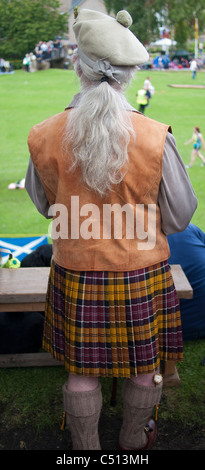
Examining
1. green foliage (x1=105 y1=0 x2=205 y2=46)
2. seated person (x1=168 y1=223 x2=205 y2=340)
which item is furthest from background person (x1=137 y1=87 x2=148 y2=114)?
green foliage (x1=105 y1=0 x2=205 y2=46)

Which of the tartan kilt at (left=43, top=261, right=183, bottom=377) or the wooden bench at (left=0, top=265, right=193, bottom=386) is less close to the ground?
the tartan kilt at (left=43, top=261, right=183, bottom=377)

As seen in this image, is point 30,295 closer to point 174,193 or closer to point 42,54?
point 174,193

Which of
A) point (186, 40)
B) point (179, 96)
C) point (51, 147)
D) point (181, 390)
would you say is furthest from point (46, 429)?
point (186, 40)

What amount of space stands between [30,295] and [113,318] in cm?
80

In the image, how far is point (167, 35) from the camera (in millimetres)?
44625

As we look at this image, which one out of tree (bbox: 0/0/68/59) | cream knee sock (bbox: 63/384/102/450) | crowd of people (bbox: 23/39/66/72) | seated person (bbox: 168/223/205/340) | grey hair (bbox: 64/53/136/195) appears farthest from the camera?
tree (bbox: 0/0/68/59)

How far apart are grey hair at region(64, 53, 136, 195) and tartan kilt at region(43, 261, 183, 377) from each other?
14.6 inches

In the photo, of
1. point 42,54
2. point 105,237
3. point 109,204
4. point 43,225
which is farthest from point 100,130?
point 42,54

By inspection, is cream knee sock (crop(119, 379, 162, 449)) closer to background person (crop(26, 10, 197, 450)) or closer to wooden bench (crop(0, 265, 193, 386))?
background person (crop(26, 10, 197, 450))

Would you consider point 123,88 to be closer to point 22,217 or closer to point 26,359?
point 26,359

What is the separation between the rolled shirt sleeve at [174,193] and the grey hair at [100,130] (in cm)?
16

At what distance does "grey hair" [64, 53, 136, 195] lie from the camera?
1.62m

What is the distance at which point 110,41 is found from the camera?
163cm
